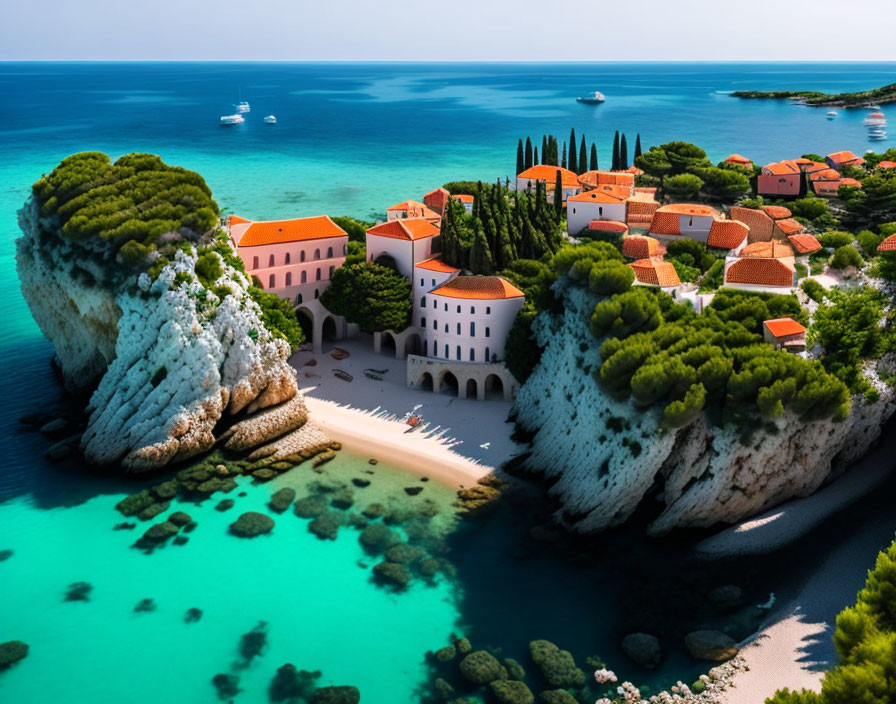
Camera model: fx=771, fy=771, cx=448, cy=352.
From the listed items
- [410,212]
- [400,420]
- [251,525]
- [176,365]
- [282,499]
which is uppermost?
[410,212]

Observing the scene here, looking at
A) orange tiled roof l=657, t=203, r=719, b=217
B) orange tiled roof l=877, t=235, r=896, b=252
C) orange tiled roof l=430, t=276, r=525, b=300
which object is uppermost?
orange tiled roof l=657, t=203, r=719, b=217

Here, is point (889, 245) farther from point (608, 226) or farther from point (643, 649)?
point (643, 649)

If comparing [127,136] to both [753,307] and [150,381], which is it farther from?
[753,307]

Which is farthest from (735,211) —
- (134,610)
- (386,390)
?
(134,610)

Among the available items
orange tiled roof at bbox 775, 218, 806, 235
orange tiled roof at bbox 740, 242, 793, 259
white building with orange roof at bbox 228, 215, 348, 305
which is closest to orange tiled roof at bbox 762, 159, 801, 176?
orange tiled roof at bbox 775, 218, 806, 235

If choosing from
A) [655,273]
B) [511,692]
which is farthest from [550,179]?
[511,692]

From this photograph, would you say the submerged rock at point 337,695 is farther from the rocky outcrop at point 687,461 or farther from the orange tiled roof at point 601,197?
the orange tiled roof at point 601,197

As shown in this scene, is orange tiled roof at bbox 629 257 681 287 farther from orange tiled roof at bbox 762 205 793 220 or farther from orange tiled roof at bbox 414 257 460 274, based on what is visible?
orange tiled roof at bbox 762 205 793 220
